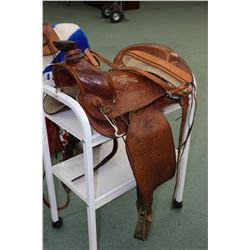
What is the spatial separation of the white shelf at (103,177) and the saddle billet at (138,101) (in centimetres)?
10

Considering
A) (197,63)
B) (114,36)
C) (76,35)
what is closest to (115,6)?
(114,36)

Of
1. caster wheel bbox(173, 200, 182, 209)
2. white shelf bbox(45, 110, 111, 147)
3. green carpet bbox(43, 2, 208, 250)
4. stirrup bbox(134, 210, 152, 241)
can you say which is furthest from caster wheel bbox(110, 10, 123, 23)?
stirrup bbox(134, 210, 152, 241)

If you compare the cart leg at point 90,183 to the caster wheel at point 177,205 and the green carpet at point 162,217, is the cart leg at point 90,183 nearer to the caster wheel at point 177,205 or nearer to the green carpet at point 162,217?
the green carpet at point 162,217

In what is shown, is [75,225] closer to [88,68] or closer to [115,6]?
[88,68]

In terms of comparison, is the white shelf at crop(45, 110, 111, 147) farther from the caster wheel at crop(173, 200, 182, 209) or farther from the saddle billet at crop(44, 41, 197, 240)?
the caster wheel at crop(173, 200, 182, 209)

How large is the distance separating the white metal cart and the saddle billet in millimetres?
40

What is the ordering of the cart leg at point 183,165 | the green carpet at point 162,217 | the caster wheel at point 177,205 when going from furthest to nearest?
the caster wheel at point 177,205, the green carpet at point 162,217, the cart leg at point 183,165

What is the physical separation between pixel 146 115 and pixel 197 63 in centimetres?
225

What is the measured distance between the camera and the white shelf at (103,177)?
1091mm

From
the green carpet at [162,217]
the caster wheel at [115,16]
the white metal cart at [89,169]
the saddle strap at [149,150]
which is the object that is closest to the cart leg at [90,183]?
the white metal cart at [89,169]

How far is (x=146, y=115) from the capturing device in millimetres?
975

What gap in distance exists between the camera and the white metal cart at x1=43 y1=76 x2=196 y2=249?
2.99ft

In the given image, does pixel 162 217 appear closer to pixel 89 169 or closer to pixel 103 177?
pixel 103 177

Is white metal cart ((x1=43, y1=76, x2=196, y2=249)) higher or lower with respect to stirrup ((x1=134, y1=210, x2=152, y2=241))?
higher
